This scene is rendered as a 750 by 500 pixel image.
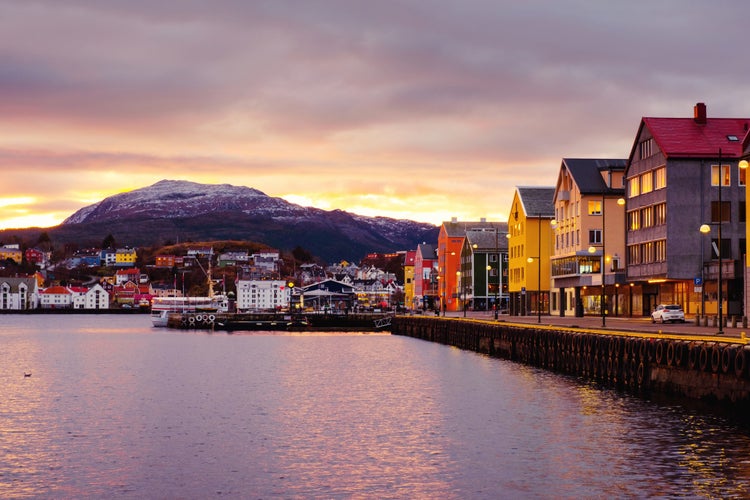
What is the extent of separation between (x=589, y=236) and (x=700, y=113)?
24.3 m

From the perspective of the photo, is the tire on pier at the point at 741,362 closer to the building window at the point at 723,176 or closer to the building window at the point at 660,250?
the building window at the point at 660,250

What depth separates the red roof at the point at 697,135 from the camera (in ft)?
345

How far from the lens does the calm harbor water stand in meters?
34.2

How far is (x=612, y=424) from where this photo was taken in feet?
154

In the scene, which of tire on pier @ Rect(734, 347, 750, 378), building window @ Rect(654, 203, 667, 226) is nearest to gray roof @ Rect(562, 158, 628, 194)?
building window @ Rect(654, 203, 667, 226)

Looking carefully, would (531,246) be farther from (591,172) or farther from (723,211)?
(723,211)

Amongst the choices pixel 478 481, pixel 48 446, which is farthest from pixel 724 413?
pixel 48 446

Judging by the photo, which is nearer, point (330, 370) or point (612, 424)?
point (612, 424)

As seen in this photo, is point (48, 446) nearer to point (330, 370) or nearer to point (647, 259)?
point (330, 370)

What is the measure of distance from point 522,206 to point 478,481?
122348mm

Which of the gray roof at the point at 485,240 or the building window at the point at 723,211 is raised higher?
the gray roof at the point at 485,240

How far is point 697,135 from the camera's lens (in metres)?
108

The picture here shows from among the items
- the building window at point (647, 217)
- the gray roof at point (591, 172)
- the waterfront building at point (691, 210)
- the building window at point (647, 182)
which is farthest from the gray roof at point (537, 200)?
the waterfront building at point (691, 210)

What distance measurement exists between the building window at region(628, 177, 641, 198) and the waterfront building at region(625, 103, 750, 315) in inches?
82.2
